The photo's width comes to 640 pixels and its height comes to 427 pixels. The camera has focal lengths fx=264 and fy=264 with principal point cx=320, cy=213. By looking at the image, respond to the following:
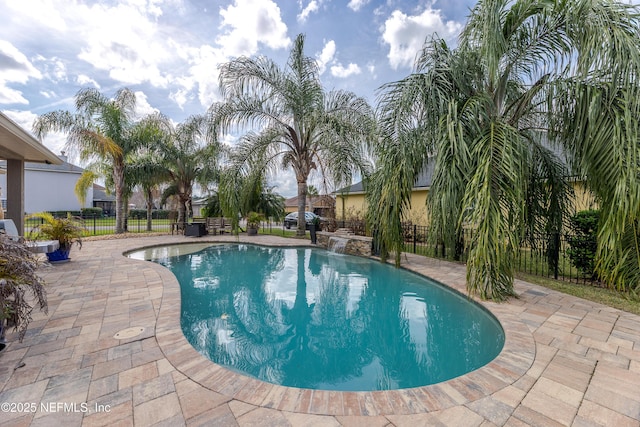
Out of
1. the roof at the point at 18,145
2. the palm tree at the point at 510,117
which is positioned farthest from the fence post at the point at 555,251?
the roof at the point at 18,145

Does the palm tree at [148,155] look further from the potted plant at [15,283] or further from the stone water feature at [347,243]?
the potted plant at [15,283]

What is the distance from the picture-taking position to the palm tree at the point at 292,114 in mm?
10508

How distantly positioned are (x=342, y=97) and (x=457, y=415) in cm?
1148

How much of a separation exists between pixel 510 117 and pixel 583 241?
3232mm

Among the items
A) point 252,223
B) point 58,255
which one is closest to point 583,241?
point 58,255

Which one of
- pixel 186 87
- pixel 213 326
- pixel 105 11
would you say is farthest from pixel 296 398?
pixel 186 87

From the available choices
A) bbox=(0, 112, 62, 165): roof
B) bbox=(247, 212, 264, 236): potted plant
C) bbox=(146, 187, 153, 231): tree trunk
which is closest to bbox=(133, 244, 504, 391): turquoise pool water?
bbox=(0, 112, 62, 165): roof

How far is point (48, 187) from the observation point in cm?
2923

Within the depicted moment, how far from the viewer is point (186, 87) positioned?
12.0 metres

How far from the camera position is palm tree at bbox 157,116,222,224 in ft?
47.6

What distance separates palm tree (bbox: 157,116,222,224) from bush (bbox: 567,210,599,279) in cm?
1416

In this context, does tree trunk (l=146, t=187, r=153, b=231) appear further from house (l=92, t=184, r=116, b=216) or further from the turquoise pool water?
house (l=92, t=184, r=116, b=216)

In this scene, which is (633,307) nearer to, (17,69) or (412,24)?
(412,24)

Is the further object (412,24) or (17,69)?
(412,24)
